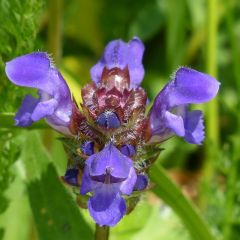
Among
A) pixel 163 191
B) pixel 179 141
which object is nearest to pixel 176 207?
pixel 163 191

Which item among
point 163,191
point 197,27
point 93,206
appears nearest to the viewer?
point 93,206

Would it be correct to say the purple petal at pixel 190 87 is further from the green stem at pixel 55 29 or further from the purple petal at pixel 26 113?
the green stem at pixel 55 29

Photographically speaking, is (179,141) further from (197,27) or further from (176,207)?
(176,207)

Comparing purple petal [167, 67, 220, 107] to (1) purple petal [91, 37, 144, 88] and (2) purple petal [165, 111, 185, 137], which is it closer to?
(2) purple petal [165, 111, 185, 137]

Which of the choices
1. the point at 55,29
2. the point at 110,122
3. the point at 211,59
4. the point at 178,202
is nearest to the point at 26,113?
the point at 110,122

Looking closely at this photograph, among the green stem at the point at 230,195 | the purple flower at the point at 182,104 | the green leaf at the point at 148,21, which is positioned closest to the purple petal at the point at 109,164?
the purple flower at the point at 182,104

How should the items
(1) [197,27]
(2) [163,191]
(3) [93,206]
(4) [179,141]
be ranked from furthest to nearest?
(1) [197,27] < (4) [179,141] < (2) [163,191] < (3) [93,206]

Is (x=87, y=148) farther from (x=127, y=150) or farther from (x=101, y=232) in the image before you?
(x=101, y=232)
